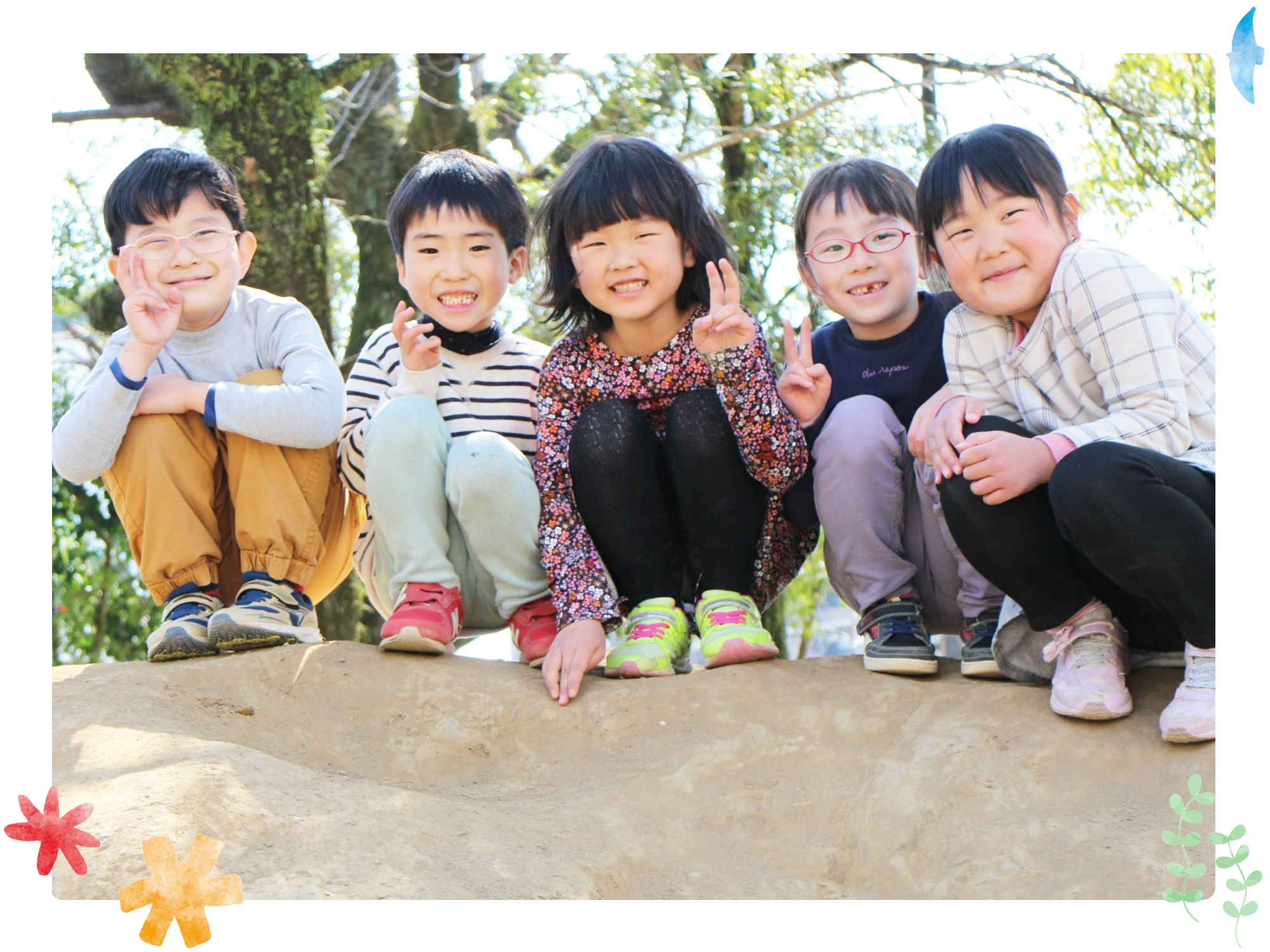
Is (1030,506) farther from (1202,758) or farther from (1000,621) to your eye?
(1202,758)

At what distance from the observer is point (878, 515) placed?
→ 104 inches

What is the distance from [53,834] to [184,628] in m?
0.87

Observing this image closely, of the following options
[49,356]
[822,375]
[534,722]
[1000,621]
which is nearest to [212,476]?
[49,356]

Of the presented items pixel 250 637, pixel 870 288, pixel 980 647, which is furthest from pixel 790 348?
pixel 250 637

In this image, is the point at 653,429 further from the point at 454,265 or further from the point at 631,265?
the point at 454,265

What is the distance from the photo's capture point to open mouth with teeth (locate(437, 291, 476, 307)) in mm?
2984

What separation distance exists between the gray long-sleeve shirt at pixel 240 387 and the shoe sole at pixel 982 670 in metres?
1.56

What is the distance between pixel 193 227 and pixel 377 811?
63.7 inches

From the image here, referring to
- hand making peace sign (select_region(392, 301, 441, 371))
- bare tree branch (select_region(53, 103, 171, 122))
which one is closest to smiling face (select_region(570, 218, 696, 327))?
hand making peace sign (select_region(392, 301, 441, 371))

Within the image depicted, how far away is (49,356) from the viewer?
2.32 m

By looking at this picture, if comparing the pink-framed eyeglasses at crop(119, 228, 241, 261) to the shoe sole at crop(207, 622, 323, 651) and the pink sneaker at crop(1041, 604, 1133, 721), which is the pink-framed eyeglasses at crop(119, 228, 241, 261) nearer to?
the shoe sole at crop(207, 622, 323, 651)

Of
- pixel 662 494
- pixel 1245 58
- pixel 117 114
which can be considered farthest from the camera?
pixel 117 114

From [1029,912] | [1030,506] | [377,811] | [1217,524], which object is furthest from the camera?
[1030,506]

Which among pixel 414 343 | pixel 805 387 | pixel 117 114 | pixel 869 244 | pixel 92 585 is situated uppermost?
pixel 117 114
